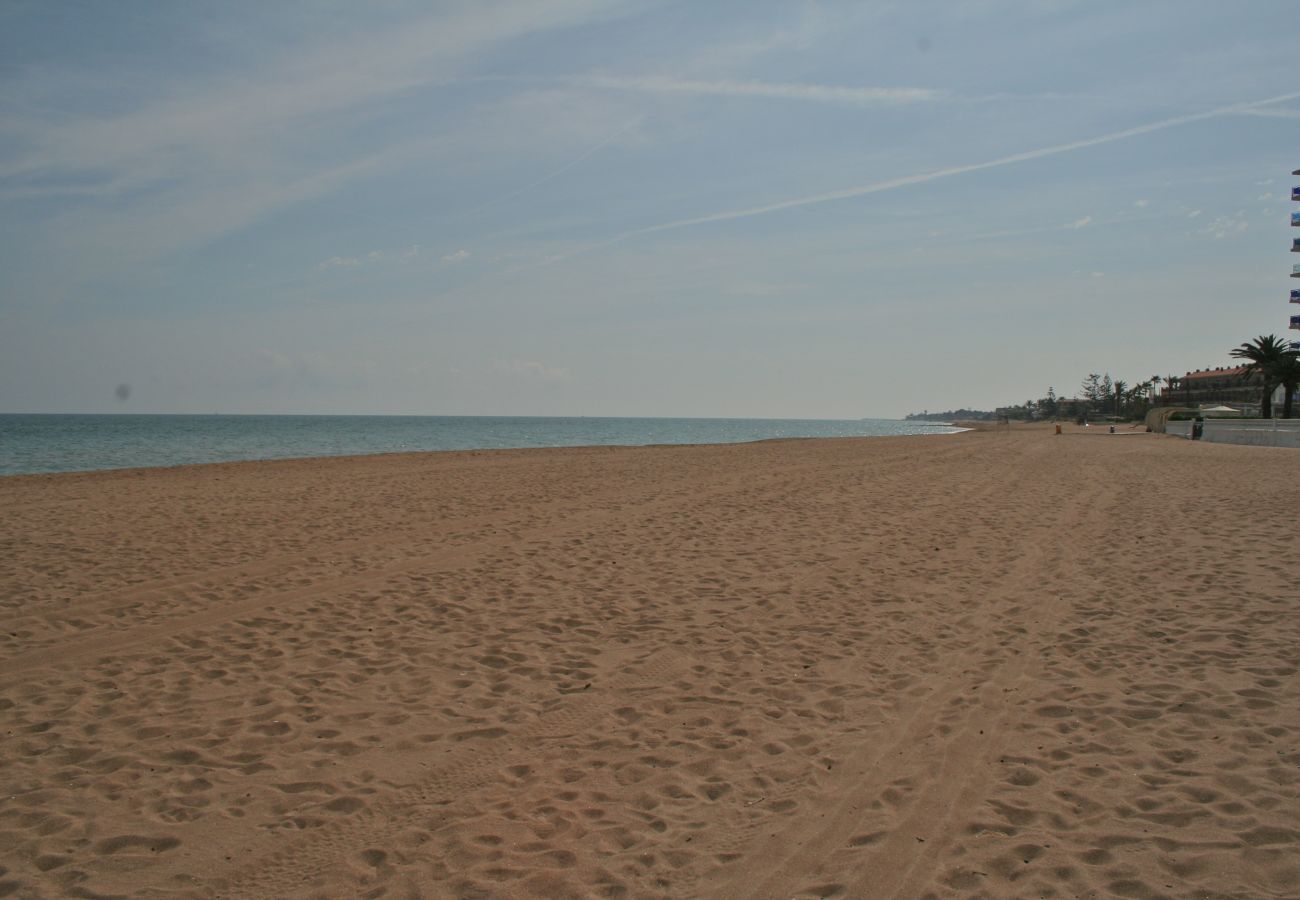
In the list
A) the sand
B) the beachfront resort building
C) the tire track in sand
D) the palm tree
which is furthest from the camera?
the beachfront resort building

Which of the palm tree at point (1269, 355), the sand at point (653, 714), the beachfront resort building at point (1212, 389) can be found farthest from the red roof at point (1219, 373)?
the sand at point (653, 714)

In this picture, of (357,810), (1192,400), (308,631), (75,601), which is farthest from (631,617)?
(1192,400)

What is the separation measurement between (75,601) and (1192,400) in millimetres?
126639

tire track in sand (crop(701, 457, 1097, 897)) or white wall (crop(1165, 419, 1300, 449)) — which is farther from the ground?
white wall (crop(1165, 419, 1300, 449))

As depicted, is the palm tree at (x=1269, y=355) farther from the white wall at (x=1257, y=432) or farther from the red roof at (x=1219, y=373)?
the red roof at (x=1219, y=373)

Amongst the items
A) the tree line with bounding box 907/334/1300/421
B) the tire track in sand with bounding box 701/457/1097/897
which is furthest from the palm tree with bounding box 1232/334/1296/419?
the tire track in sand with bounding box 701/457/1097/897

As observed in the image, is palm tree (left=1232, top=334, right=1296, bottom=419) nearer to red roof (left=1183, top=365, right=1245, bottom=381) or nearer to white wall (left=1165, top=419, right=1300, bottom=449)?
white wall (left=1165, top=419, right=1300, bottom=449)

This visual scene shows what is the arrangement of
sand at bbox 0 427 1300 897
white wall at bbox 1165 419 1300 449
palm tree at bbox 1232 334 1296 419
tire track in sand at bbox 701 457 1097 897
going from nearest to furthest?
1. tire track in sand at bbox 701 457 1097 897
2. sand at bbox 0 427 1300 897
3. white wall at bbox 1165 419 1300 449
4. palm tree at bbox 1232 334 1296 419

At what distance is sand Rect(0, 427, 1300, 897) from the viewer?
357 cm

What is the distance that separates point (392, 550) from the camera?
10.9 m

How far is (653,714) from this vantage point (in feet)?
17.4

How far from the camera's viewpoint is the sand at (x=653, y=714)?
3570mm

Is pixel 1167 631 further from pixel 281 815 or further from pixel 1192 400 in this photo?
pixel 1192 400

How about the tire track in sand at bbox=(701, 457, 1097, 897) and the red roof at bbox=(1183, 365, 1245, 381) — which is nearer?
the tire track in sand at bbox=(701, 457, 1097, 897)
